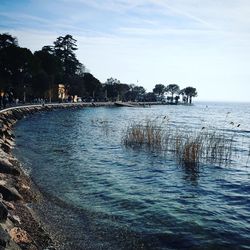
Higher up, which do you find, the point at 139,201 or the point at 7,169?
the point at 7,169

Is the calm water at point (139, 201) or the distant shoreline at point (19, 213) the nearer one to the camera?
the distant shoreline at point (19, 213)

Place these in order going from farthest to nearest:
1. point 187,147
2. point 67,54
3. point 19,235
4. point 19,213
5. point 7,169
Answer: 1. point 67,54
2. point 187,147
3. point 7,169
4. point 19,213
5. point 19,235

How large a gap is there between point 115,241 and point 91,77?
379 ft

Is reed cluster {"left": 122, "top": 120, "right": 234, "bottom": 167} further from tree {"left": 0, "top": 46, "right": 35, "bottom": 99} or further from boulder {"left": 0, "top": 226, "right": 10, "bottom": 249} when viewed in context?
tree {"left": 0, "top": 46, "right": 35, "bottom": 99}

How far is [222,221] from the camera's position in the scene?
1155 centimetres

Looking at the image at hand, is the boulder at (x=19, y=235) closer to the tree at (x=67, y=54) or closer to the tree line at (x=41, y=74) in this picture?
the tree line at (x=41, y=74)

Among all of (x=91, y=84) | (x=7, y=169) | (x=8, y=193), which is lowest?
(x=8, y=193)

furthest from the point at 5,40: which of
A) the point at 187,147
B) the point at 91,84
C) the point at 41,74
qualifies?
the point at 187,147

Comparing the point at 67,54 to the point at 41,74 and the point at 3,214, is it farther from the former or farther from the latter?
the point at 3,214

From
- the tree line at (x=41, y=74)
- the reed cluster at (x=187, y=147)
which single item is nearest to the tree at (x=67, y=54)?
the tree line at (x=41, y=74)

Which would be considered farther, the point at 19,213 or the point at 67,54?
the point at 67,54

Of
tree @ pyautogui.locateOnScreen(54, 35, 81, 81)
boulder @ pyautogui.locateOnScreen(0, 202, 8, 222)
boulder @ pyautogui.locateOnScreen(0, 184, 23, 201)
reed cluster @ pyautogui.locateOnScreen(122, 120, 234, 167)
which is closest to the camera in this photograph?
boulder @ pyautogui.locateOnScreen(0, 202, 8, 222)

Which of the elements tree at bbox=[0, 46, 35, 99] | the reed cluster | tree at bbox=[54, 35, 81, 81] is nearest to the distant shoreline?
the reed cluster

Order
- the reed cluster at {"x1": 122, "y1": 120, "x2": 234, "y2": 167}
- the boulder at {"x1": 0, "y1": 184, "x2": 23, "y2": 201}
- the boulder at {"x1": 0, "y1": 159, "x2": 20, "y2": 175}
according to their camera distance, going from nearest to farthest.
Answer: the boulder at {"x1": 0, "y1": 184, "x2": 23, "y2": 201} < the boulder at {"x1": 0, "y1": 159, "x2": 20, "y2": 175} < the reed cluster at {"x1": 122, "y1": 120, "x2": 234, "y2": 167}
